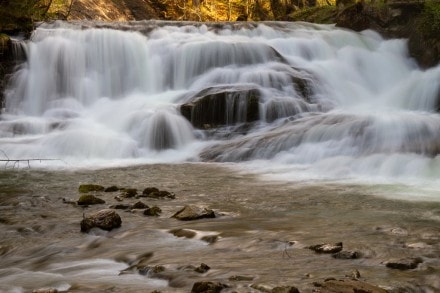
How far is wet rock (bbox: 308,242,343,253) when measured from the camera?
4281mm

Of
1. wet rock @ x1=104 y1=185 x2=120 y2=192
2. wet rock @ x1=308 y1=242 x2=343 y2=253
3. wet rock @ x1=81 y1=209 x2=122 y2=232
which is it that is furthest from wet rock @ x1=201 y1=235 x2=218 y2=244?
wet rock @ x1=104 y1=185 x2=120 y2=192

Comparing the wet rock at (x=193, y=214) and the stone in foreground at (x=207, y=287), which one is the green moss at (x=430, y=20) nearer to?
the wet rock at (x=193, y=214)

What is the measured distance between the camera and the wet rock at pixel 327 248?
4.28 meters

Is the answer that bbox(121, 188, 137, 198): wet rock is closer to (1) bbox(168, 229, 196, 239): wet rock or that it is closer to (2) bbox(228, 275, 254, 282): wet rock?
(1) bbox(168, 229, 196, 239): wet rock

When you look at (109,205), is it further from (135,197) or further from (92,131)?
(92,131)

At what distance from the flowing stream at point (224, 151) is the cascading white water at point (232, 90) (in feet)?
0.16

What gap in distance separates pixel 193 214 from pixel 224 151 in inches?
236

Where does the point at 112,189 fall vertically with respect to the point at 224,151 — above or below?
below

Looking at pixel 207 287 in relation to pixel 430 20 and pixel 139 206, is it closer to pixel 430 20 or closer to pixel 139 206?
pixel 139 206

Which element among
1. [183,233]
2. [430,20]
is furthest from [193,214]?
[430,20]

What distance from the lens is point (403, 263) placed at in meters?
3.86

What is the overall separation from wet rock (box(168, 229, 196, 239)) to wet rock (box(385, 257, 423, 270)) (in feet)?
6.35

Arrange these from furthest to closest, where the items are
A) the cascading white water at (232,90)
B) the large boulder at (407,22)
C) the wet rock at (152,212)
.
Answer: the large boulder at (407,22) < the cascading white water at (232,90) < the wet rock at (152,212)

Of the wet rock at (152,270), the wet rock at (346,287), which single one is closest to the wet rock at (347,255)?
the wet rock at (346,287)
